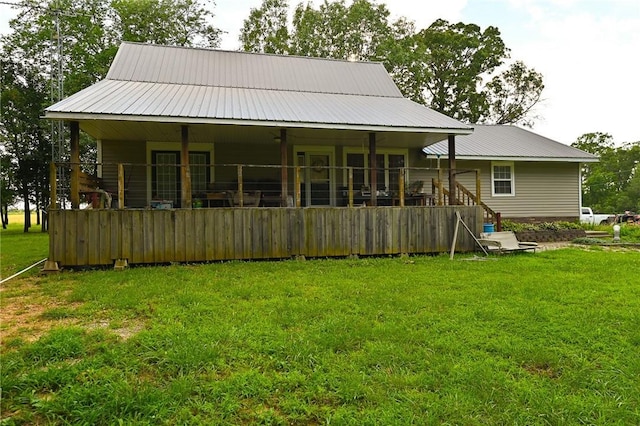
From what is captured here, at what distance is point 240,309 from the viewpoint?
14.5 ft

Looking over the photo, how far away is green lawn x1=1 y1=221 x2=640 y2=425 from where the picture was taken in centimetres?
248

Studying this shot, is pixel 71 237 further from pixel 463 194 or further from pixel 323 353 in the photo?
pixel 463 194

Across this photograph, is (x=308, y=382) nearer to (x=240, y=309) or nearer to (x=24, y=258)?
(x=240, y=309)

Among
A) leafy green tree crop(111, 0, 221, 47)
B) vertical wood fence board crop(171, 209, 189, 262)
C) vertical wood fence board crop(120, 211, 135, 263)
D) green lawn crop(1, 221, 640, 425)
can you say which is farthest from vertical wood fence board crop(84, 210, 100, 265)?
leafy green tree crop(111, 0, 221, 47)

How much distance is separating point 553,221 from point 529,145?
301 cm

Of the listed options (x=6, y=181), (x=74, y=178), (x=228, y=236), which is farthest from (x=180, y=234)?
(x=6, y=181)

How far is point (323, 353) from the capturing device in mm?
3229

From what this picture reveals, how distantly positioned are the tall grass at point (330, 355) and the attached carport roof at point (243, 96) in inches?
152

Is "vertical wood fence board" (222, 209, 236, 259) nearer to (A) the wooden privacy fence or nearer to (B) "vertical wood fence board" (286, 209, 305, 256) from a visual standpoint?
(A) the wooden privacy fence

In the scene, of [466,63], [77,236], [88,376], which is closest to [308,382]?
[88,376]

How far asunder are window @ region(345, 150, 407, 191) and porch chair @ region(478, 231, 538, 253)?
3763 mm

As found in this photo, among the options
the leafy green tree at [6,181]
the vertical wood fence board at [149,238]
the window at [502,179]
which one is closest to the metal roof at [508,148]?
the window at [502,179]

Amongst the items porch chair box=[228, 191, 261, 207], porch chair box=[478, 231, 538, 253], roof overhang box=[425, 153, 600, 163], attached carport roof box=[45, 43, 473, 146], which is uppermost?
attached carport roof box=[45, 43, 473, 146]

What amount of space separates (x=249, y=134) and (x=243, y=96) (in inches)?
47.3
